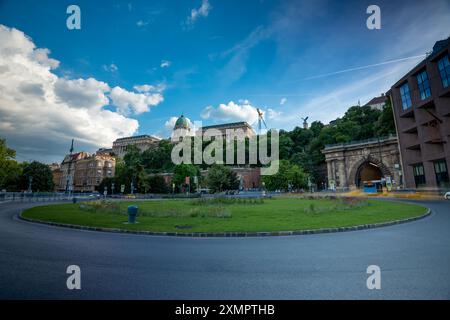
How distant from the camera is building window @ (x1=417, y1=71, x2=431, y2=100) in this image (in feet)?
122

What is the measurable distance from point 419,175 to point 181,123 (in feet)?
403

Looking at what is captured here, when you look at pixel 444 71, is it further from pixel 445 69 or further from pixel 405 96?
pixel 405 96

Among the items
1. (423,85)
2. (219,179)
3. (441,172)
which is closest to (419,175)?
(441,172)

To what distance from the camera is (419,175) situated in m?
40.6

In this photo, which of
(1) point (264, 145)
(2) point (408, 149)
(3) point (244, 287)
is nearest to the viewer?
(3) point (244, 287)

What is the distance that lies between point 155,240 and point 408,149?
49.0 metres

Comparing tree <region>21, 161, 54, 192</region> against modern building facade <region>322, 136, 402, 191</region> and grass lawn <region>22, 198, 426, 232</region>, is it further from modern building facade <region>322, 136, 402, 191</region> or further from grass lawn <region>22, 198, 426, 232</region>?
modern building facade <region>322, 136, 402, 191</region>

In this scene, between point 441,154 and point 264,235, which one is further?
point 441,154

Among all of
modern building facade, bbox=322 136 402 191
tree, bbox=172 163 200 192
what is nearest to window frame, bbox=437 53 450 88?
modern building facade, bbox=322 136 402 191

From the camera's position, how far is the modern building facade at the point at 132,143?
152 m

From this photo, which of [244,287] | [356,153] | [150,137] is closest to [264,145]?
[356,153]

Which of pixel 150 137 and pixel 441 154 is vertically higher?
pixel 150 137
